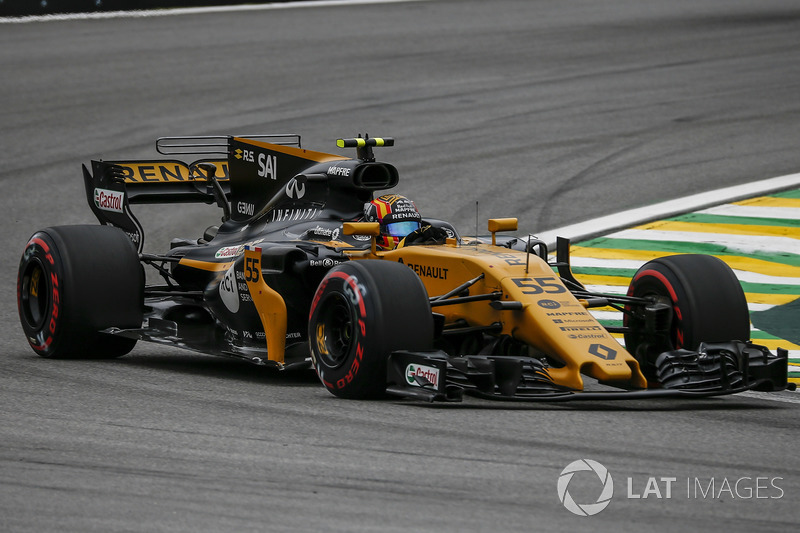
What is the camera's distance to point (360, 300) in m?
8.42

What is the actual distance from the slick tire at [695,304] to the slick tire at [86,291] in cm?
389

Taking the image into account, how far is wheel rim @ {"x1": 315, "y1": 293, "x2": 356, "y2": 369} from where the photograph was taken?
28.8 feet

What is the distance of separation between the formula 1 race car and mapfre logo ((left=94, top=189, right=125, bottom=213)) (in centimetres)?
2

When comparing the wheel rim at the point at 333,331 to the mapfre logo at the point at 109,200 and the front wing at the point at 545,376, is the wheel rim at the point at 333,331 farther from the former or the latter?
the mapfre logo at the point at 109,200

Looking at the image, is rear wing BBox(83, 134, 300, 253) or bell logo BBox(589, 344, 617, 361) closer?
bell logo BBox(589, 344, 617, 361)

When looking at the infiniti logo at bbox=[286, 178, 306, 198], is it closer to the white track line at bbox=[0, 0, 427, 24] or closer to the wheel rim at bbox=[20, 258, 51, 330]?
the wheel rim at bbox=[20, 258, 51, 330]

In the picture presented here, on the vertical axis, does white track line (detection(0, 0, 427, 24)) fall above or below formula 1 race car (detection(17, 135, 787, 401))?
above

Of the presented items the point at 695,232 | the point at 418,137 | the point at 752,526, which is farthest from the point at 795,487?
the point at 418,137

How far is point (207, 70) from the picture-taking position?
79.6 feet

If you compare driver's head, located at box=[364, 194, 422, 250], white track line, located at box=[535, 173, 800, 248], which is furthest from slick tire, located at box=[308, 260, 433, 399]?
white track line, located at box=[535, 173, 800, 248]

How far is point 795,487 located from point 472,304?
120 inches

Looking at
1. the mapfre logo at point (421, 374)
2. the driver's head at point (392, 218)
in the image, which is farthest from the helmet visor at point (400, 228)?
the mapfre logo at point (421, 374)

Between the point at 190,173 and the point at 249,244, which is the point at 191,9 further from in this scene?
the point at 249,244

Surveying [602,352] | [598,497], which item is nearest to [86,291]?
[602,352]
